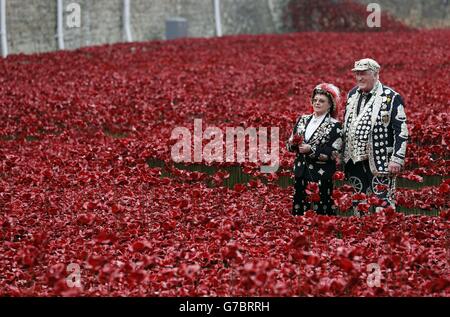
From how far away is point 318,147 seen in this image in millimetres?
7586

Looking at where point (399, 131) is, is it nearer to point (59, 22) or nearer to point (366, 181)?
point (366, 181)

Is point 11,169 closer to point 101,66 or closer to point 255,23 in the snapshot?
point 101,66

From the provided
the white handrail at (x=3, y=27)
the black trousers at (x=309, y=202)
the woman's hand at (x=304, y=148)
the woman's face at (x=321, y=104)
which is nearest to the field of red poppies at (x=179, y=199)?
the black trousers at (x=309, y=202)

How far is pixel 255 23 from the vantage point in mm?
34219

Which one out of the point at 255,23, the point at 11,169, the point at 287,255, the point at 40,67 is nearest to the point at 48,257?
the point at 287,255

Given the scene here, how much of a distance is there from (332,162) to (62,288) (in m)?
3.61

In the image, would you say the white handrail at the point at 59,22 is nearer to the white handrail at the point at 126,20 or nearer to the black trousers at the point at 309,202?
the white handrail at the point at 126,20

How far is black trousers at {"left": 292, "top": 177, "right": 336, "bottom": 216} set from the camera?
7.72 m

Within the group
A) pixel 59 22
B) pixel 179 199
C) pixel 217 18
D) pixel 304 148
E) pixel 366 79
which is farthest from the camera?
pixel 217 18

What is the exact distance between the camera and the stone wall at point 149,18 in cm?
2259

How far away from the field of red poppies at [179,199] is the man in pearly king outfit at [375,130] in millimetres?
357

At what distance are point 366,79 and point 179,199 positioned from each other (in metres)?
Answer: 1.99

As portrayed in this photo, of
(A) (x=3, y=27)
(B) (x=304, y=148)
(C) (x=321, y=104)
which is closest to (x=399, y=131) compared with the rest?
(C) (x=321, y=104)

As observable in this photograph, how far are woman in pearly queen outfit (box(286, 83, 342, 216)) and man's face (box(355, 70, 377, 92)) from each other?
22 centimetres
